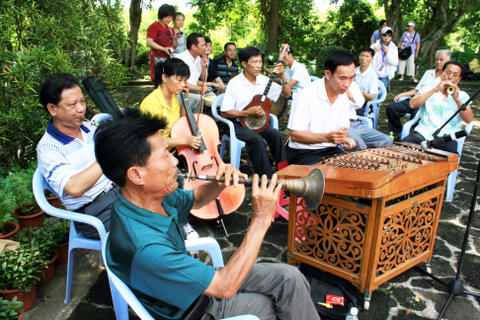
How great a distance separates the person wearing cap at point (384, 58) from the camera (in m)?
7.75

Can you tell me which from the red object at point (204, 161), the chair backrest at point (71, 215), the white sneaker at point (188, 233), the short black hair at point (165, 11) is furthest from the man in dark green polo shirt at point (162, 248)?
the short black hair at point (165, 11)

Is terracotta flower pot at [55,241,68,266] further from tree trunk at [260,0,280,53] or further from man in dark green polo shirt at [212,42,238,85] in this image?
tree trunk at [260,0,280,53]

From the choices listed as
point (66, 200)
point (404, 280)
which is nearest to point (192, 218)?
point (66, 200)

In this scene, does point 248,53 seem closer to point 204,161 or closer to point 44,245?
point 204,161

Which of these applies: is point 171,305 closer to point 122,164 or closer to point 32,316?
point 122,164

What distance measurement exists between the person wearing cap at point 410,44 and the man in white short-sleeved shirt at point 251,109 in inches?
323

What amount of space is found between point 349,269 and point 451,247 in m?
1.45

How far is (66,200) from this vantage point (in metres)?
2.38

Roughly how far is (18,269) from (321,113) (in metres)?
2.89

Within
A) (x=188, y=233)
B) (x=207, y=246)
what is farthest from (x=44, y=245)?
(x=207, y=246)

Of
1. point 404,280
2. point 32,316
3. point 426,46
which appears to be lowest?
point 32,316

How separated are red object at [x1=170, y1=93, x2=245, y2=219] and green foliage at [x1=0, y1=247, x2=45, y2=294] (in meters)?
1.35

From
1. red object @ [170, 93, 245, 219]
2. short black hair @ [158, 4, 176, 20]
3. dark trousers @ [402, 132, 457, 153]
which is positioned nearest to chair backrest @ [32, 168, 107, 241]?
red object @ [170, 93, 245, 219]

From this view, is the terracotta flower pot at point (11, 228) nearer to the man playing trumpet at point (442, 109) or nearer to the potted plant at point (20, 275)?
the potted plant at point (20, 275)
